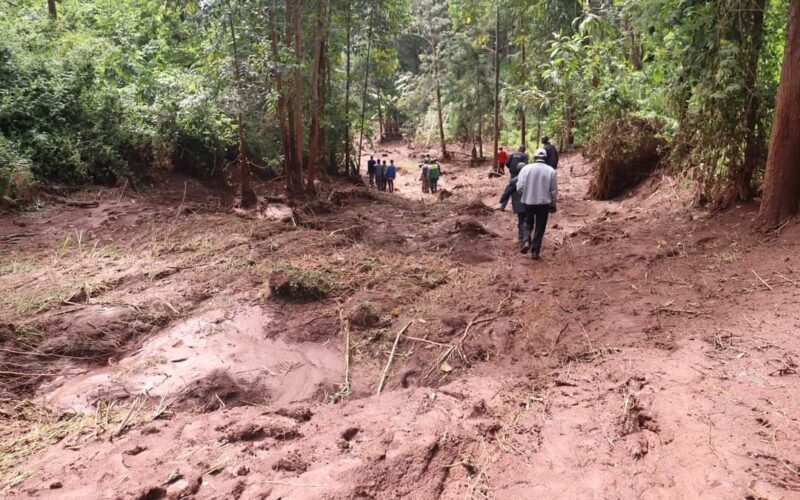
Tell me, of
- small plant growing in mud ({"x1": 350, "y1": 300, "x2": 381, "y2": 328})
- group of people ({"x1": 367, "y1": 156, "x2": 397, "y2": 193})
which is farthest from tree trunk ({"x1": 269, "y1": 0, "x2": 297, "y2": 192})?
group of people ({"x1": 367, "y1": 156, "x2": 397, "y2": 193})

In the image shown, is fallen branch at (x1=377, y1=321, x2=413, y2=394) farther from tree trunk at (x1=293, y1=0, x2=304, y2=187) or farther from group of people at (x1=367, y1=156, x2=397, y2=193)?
group of people at (x1=367, y1=156, x2=397, y2=193)

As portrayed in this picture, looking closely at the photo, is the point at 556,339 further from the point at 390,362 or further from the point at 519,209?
the point at 519,209

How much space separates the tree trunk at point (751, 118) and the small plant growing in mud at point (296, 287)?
645cm

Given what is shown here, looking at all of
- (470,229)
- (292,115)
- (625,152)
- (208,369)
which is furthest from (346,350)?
(292,115)

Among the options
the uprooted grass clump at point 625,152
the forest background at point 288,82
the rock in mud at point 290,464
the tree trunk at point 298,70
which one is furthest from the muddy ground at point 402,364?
the tree trunk at point 298,70

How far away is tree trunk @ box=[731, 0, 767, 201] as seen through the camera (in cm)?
752

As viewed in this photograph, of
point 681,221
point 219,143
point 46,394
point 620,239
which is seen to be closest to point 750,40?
point 681,221

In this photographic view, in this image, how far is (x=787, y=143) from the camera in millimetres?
6574

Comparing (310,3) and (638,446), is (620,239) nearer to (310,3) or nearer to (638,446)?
(638,446)

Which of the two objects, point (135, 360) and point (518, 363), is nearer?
point (518, 363)

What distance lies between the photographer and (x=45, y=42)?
13766mm

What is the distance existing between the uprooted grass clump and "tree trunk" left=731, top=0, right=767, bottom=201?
4.58m

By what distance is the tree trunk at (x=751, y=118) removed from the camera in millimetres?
7516

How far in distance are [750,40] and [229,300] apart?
27.1 feet
